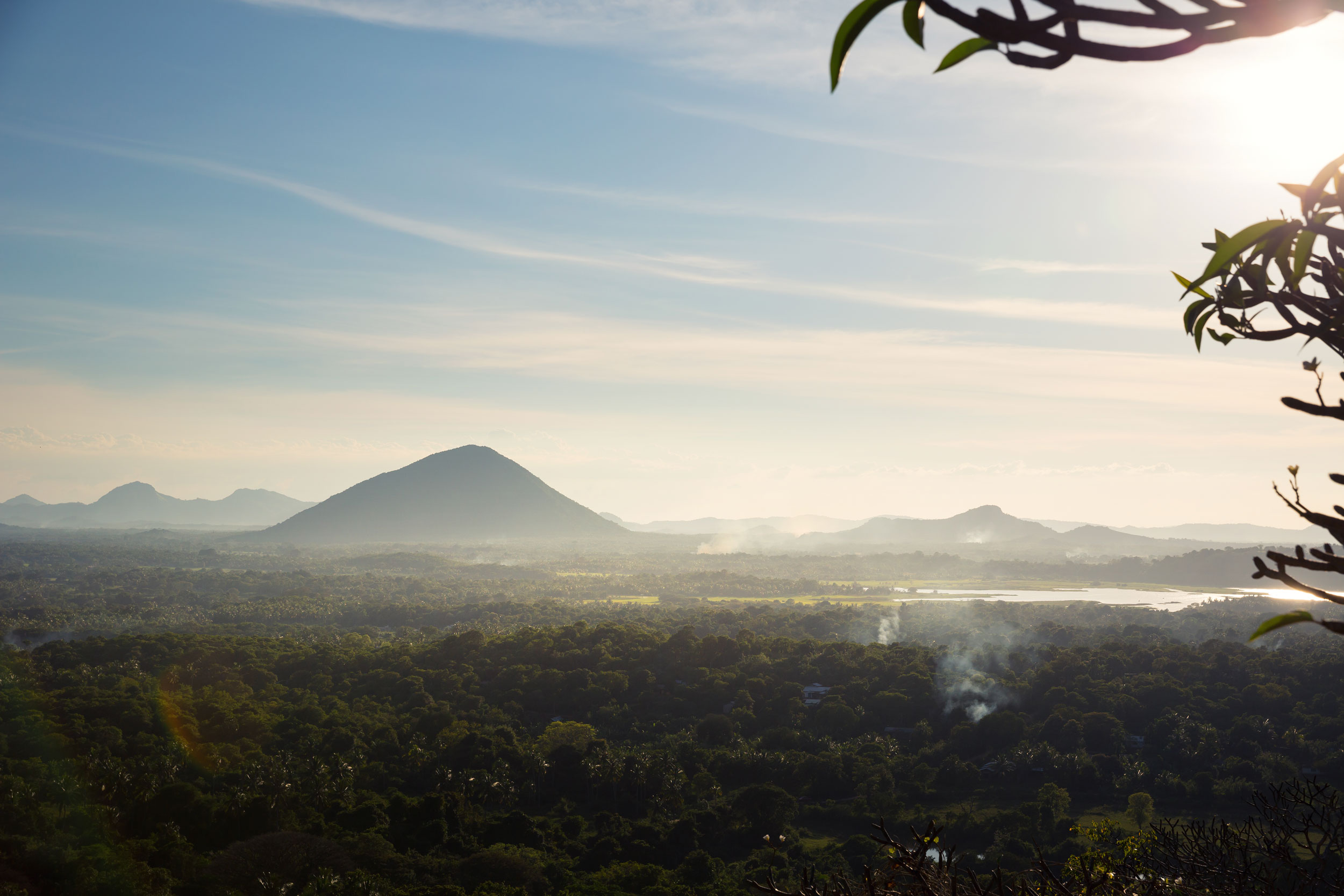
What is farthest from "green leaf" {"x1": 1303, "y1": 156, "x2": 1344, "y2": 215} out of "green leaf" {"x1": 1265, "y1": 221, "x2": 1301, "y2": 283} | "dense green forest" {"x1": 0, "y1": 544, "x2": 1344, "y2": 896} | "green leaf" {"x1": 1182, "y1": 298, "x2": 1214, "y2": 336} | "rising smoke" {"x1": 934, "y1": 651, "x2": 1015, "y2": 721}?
"rising smoke" {"x1": 934, "y1": 651, "x2": 1015, "y2": 721}

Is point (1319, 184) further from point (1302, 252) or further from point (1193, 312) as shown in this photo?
point (1193, 312)

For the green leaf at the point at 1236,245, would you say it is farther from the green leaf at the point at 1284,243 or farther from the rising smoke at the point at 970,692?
the rising smoke at the point at 970,692

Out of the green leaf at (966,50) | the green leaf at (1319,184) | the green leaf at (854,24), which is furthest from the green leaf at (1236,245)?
the green leaf at (854,24)

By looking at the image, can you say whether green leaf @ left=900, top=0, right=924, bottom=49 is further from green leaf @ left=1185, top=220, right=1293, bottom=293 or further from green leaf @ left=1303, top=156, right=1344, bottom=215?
green leaf @ left=1303, top=156, right=1344, bottom=215

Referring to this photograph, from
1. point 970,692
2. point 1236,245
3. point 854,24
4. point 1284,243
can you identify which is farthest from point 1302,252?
point 970,692

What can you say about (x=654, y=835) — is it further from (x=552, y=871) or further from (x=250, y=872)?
(x=250, y=872)

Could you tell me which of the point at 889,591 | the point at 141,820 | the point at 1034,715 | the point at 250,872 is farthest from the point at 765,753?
the point at 889,591
